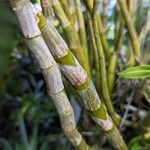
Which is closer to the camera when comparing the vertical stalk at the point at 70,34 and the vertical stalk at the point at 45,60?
the vertical stalk at the point at 45,60

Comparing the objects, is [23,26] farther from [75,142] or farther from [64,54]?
[75,142]

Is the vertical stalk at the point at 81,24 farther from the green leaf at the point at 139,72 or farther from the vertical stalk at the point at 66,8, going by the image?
the green leaf at the point at 139,72

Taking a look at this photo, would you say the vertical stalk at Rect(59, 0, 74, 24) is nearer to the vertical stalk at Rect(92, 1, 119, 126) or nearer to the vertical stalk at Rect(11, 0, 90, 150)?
the vertical stalk at Rect(92, 1, 119, 126)

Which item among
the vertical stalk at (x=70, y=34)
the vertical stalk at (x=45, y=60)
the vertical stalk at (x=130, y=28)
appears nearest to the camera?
the vertical stalk at (x=45, y=60)

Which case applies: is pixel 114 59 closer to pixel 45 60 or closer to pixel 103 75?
pixel 103 75

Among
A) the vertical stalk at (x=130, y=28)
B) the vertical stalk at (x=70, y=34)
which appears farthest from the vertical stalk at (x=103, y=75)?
the vertical stalk at (x=130, y=28)

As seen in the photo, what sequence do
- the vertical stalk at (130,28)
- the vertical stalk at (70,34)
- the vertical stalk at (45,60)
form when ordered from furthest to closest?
1. the vertical stalk at (130,28)
2. the vertical stalk at (70,34)
3. the vertical stalk at (45,60)

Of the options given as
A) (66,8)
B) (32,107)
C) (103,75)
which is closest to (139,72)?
(103,75)
